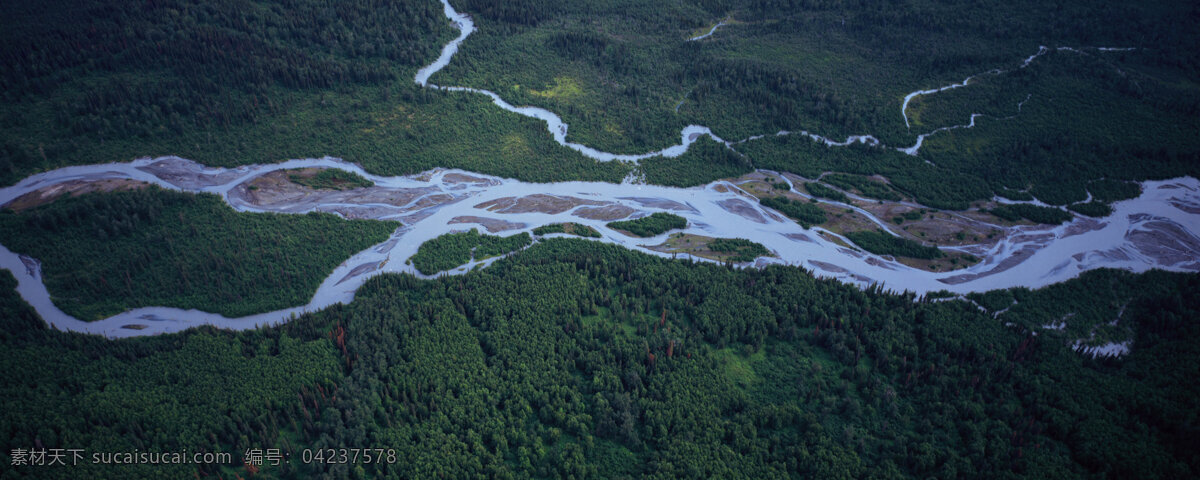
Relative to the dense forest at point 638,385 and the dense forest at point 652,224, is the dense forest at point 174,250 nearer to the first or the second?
the dense forest at point 638,385

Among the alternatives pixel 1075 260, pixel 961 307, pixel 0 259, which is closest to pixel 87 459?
pixel 0 259

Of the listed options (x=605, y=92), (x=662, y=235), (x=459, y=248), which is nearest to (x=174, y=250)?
(x=459, y=248)

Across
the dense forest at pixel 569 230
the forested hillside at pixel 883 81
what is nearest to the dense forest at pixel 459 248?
the dense forest at pixel 569 230

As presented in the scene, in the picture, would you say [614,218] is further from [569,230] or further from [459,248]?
[459,248]

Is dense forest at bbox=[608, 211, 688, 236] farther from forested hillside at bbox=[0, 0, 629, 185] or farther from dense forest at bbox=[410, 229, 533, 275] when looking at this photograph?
dense forest at bbox=[410, 229, 533, 275]

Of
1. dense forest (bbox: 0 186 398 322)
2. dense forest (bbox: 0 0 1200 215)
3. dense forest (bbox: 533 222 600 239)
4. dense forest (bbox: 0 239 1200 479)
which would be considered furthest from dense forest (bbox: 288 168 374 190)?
dense forest (bbox: 533 222 600 239)
